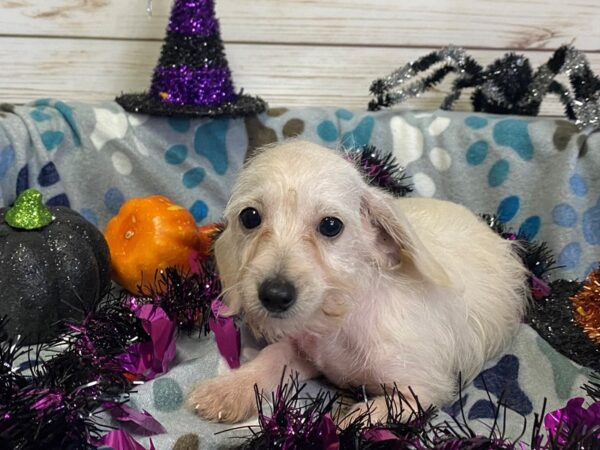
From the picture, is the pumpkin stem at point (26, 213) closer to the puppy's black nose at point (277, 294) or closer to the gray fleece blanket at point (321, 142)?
the gray fleece blanket at point (321, 142)

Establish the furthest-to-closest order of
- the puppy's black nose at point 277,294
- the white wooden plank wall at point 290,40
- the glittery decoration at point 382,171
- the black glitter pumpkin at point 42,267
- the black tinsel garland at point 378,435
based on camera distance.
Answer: the white wooden plank wall at point 290,40 < the glittery decoration at point 382,171 < the black glitter pumpkin at point 42,267 < the puppy's black nose at point 277,294 < the black tinsel garland at point 378,435

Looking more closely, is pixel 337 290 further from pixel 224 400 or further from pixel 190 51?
pixel 190 51

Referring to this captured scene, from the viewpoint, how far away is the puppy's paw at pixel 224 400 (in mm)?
1236

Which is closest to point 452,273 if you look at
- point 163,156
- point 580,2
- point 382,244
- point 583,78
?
point 382,244

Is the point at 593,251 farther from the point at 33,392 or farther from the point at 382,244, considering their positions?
the point at 33,392

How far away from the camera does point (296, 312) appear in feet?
3.62

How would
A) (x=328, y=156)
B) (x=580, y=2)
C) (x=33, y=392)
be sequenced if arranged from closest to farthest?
(x=33, y=392) → (x=328, y=156) → (x=580, y=2)

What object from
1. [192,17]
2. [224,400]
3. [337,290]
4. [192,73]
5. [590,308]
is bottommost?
[224,400]

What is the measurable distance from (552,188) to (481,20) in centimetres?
72

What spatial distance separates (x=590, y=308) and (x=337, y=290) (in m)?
0.73

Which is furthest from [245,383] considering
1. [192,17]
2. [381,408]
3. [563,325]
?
[192,17]

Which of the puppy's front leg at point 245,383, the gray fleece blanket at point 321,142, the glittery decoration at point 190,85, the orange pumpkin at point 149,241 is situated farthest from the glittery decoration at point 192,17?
the puppy's front leg at point 245,383

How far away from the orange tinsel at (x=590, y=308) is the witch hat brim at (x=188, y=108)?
1.03 m

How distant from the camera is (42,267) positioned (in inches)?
57.4
